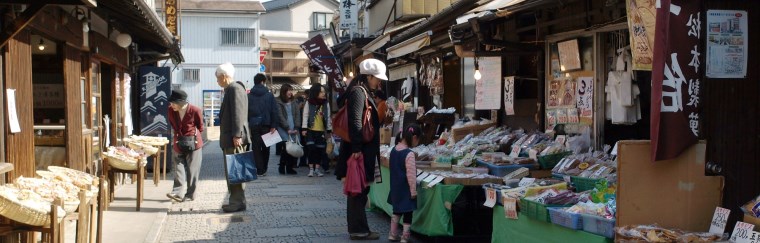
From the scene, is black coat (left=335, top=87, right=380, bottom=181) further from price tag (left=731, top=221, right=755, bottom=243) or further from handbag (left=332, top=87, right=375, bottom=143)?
price tag (left=731, top=221, right=755, bottom=243)

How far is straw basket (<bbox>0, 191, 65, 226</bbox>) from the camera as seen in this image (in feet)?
18.5

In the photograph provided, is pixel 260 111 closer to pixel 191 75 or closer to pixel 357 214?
pixel 357 214

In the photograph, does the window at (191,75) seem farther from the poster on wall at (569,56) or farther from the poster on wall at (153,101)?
the poster on wall at (569,56)

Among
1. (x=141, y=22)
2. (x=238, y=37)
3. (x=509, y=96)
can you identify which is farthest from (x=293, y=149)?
(x=238, y=37)

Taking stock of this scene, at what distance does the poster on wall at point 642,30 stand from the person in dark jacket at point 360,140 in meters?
3.60

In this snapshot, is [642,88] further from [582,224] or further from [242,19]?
[242,19]

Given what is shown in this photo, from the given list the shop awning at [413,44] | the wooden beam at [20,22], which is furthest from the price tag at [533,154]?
the wooden beam at [20,22]

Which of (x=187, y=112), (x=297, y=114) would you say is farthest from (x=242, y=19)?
(x=187, y=112)

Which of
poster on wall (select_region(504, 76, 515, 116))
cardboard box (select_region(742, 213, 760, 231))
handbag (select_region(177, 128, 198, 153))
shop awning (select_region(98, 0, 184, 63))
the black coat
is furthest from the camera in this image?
handbag (select_region(177, 128, 198, 153))

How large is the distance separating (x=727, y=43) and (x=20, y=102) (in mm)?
6601

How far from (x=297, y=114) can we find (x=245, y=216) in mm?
6773

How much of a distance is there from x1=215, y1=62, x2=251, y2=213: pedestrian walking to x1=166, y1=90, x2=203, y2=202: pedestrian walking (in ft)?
3.01

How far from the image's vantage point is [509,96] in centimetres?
1103

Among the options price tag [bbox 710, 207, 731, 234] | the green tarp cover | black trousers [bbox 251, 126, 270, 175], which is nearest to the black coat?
the green tarp cover
